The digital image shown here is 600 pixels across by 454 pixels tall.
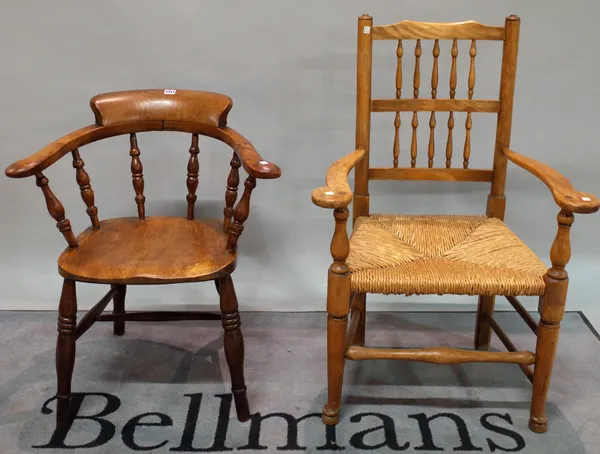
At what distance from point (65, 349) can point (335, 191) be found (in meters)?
0.90

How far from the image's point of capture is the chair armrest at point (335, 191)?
1665 millimetres

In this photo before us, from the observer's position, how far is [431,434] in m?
1.93

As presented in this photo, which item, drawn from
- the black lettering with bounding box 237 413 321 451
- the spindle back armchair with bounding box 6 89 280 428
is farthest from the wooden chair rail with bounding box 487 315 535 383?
the spindle back armchair with bounding box 6 89 280 428

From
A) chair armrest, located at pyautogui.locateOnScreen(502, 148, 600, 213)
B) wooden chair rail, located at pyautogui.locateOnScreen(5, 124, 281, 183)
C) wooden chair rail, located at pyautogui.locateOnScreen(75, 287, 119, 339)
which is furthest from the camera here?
wooden chair rail, located at pyautogui.locateOnScreen(75, 287, 119, 339)

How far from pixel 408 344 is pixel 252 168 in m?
1.04

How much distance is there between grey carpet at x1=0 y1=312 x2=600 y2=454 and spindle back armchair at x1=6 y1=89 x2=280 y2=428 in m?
0.13

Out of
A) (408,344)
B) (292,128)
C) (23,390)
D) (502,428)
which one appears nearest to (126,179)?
(292,128)

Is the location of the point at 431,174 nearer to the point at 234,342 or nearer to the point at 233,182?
the point at 233,182

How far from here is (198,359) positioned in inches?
91.3

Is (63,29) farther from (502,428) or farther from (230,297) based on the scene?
(502,428)

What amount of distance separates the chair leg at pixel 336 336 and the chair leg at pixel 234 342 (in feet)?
0.80

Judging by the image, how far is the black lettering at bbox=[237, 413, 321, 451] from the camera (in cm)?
188

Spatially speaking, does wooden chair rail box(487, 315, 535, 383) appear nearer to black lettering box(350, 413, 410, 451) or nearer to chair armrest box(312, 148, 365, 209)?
black lettering box(350, 413, 410, 451)

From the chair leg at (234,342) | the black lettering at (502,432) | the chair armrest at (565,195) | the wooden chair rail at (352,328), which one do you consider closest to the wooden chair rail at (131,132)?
the chair leg at (234,342)
